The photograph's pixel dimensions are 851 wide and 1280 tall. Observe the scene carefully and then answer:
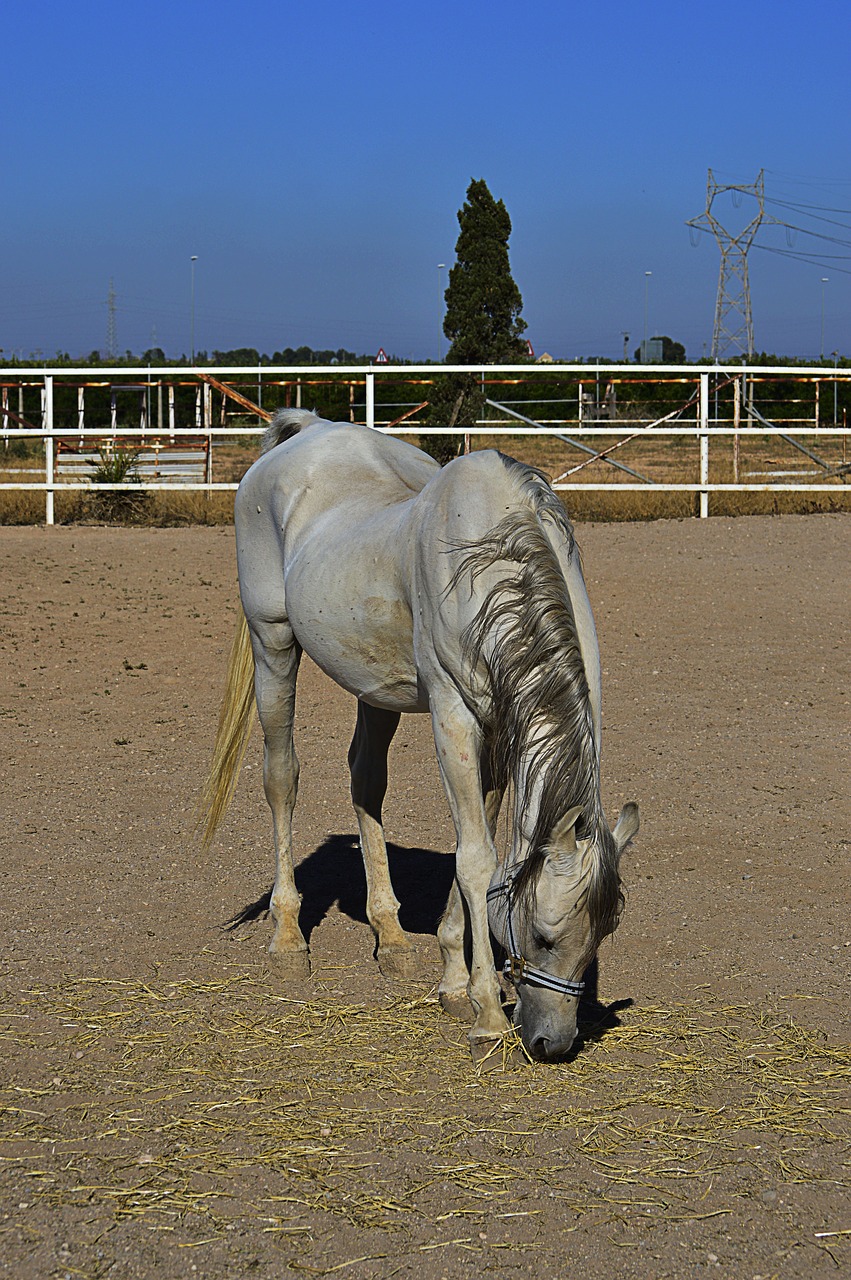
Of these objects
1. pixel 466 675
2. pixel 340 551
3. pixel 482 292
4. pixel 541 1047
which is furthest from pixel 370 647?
pixel 482 292

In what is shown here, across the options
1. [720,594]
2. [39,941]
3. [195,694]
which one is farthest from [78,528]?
[39,941]

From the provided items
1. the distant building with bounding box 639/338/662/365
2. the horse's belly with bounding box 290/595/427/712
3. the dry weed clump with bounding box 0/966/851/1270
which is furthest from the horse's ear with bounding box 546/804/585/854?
the distant building with bounding box 639/338/662/365

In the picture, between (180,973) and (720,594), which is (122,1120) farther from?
(720,594)

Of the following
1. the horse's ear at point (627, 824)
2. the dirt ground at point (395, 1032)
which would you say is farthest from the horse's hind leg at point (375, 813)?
the horse's ear at point (627, 824)

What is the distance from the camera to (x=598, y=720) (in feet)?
11.4

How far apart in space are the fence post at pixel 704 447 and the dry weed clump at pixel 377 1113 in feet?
33.7

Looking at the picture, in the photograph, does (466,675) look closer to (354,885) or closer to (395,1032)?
(395,1032)

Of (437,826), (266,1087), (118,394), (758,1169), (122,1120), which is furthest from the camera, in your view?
(118,394)

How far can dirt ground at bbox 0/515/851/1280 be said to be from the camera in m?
2.84

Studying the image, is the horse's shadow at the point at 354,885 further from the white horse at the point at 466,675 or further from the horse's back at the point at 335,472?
the horse's back at the point at 335,472

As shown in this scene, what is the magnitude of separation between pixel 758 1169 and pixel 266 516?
2903mm

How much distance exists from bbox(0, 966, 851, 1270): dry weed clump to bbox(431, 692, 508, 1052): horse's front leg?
0.50 feet

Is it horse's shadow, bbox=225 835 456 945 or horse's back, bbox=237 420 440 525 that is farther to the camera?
horse's shadow, bbox=225 835 456 945

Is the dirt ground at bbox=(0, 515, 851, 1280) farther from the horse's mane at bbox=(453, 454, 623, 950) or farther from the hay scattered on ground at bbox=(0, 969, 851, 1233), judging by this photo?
the horse's mane at bbox=(453, 454, 623, 950)
